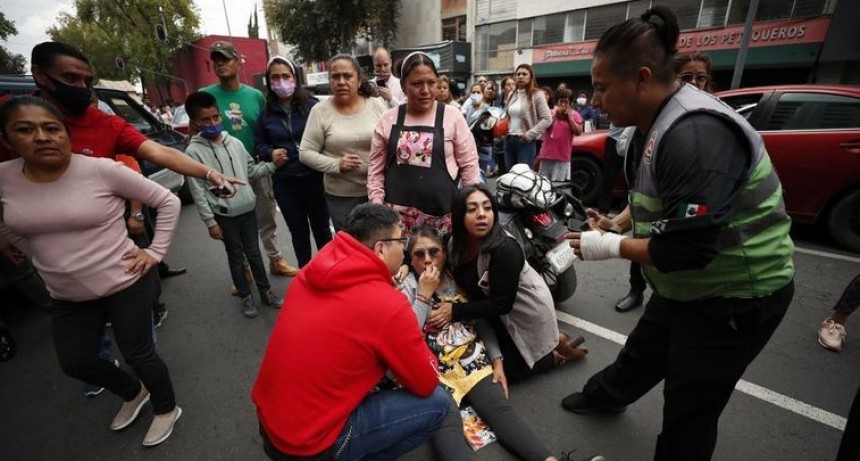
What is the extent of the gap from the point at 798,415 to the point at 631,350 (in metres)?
1.14

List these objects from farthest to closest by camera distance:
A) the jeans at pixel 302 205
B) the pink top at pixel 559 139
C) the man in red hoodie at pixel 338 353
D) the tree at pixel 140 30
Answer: the tree at pixel 140 30 → the pink top at pixel 559 139 → the jeans at pixel 302 205 → the man in red hoodie at pixel 338 353

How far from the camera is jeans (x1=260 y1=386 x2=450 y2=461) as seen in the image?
5.02ft

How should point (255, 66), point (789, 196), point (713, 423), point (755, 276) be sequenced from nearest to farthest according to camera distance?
1. point (755, 276)
2. point (713, 423)
3. point (789, 196)
4. point (255, 66)

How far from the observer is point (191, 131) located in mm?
3197

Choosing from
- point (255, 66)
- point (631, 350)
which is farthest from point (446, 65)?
point (631, 350)

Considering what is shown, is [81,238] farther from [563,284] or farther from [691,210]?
[563,284]

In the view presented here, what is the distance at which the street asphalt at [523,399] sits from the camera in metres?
2.10

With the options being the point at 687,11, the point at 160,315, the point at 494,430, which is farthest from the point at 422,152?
the point at 687,11

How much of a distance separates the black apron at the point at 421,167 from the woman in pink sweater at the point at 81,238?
128cm

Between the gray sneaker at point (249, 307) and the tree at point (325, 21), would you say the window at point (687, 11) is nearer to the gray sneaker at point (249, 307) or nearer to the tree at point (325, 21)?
the tree at point (325, 21)

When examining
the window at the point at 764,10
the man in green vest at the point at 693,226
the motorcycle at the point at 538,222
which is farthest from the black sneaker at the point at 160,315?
the window at the point at 764,10

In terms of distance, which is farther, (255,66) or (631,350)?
(255,66)

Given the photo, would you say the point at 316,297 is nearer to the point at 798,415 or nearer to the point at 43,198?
the point at 43,198

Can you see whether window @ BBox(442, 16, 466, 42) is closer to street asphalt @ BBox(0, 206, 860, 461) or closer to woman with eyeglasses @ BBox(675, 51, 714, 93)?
woman with eyeglasses @ BBox(675, 51, 714, 93)
